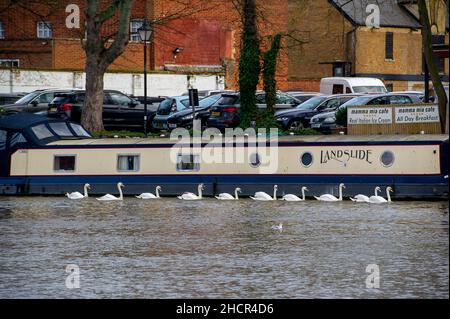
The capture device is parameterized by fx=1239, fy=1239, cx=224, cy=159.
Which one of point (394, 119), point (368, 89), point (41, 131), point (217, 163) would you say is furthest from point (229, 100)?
point (368, 89)

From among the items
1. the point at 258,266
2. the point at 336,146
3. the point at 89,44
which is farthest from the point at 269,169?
the point at 89,44

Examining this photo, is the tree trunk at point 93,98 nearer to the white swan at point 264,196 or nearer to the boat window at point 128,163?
the boat window at point 128,163

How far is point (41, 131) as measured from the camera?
1358 inches

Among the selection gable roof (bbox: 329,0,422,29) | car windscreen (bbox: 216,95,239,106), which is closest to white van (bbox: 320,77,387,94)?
gable roof (bbox: 329,0,422,29)

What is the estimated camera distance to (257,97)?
43.4 meters

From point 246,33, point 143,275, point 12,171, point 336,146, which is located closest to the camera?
point 143,275

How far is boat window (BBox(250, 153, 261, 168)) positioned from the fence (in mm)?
4990

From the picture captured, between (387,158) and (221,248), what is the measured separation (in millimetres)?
7767

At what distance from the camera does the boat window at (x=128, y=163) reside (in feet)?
109

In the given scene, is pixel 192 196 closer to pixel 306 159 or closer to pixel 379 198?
pixel 306 159

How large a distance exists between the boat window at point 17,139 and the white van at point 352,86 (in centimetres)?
2502

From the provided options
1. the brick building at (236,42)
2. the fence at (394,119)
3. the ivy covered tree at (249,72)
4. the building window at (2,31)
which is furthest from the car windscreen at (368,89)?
the building window at (2,31)
